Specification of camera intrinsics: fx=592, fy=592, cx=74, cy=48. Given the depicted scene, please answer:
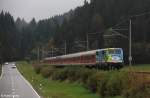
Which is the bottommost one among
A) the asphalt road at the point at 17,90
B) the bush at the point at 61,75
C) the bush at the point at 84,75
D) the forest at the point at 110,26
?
the asphalt road at the point at 17,90

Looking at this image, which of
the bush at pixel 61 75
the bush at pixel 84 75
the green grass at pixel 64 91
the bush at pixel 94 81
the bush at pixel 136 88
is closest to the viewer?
the bush at pixel 136 88

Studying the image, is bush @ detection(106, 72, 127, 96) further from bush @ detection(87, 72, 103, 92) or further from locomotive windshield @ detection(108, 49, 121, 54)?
locomotive windshield @ detection(108, 49, 121, 54)

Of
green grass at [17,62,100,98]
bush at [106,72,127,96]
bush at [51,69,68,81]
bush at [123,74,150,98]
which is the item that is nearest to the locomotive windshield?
green grass at [17,62,100,98]

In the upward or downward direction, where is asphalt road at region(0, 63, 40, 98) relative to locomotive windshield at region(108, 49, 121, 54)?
downward

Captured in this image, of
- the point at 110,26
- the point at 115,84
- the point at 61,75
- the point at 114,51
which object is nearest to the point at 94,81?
the point at 115,84

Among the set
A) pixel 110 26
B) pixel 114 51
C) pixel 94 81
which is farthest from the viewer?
pixel 110 26

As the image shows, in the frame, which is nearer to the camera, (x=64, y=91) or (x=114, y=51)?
(x=64, y=91)

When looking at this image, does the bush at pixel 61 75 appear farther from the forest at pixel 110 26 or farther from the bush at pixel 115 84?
the bush at pixel 115 84

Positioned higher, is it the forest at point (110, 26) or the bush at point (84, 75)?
the forest at point (110, 26)

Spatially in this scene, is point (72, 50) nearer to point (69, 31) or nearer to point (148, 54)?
point (69, 31)

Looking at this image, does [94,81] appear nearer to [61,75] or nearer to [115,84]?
[115,84]

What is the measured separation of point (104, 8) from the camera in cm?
13438

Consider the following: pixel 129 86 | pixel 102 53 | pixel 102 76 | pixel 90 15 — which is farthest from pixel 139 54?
pixel 129 86

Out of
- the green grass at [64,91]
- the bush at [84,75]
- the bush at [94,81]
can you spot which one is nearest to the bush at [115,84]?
the green grass at [64,91]
